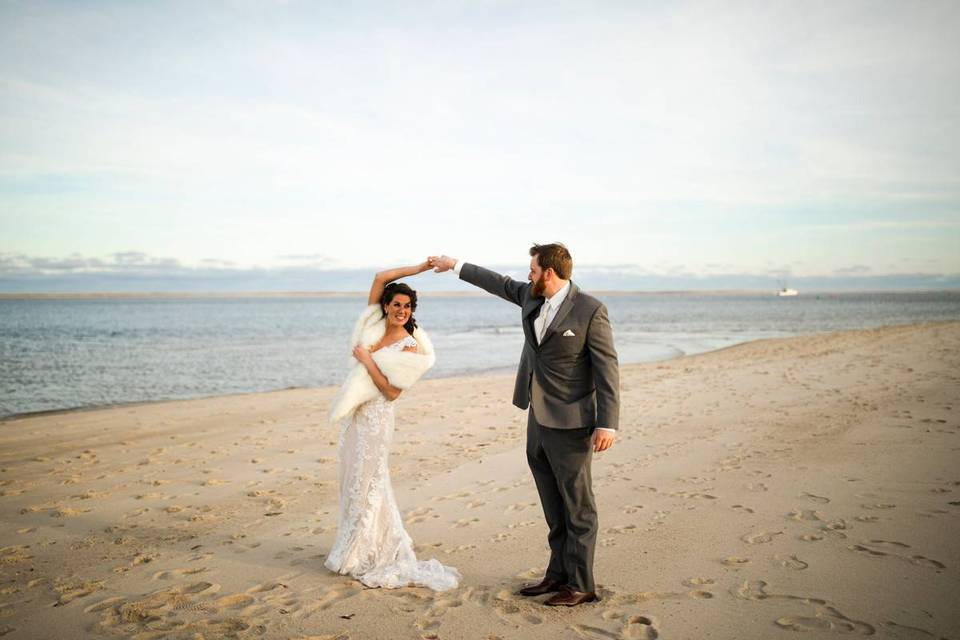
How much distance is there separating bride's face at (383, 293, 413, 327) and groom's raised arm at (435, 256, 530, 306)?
0.45 m

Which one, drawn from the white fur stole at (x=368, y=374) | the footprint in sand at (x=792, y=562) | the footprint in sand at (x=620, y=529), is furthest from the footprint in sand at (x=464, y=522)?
the footprint in sand at (x=792, y=562)

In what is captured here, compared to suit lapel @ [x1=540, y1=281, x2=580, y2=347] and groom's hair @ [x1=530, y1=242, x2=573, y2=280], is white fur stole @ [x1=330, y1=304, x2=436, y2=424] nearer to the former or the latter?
suit lapel @ [x1=540, y1=281, x2=580, y2=347]

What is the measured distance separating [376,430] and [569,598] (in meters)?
1.81

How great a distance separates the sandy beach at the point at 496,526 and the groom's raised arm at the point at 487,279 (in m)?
2.14

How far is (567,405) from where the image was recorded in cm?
396

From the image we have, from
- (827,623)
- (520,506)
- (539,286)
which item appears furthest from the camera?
(520,506)

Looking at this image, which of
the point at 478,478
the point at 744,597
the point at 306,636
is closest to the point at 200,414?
the point at 478,478

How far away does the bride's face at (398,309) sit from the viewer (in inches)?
176

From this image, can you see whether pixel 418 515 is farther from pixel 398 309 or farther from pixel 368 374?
pixel 398 309

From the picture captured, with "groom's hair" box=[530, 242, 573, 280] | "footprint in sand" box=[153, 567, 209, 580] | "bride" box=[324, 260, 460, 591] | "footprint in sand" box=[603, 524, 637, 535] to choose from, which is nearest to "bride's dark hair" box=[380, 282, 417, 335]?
"bride" box=[324, 260, 460, 591]

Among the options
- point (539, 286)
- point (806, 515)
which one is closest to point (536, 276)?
point (539, 286)

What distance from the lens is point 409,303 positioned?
179 inches

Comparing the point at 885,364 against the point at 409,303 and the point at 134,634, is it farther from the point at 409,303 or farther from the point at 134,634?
the point at 134,634

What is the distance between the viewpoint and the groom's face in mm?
4023
